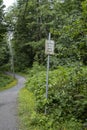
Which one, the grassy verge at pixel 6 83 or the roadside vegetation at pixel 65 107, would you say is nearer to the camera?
the roadside vegetation at pixel 65 107

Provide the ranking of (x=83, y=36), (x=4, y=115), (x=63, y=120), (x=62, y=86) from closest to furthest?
1. (x=83, y=36)
2. (x=63, y=120)
3. (x=62, y=86)
4. (x=4, y=115)

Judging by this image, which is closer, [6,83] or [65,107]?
[65,107]

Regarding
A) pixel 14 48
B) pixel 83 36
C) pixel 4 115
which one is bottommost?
pixel 14 48

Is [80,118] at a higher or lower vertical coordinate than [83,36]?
lower

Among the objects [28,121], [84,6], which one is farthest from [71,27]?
Result: [28,121]

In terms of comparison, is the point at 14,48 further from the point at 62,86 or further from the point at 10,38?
the point at 62,86

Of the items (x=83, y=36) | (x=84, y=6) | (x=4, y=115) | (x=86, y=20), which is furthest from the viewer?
(x=4, y=115)

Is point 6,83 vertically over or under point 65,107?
under

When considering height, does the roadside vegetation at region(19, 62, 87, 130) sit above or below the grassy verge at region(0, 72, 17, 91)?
above

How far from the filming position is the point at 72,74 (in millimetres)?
8836

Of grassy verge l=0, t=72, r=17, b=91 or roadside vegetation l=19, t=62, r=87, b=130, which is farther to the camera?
grassy verge l=0, t=72, r=17, b=91

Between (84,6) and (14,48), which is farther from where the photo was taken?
(14,48)

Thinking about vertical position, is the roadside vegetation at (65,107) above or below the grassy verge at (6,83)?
above

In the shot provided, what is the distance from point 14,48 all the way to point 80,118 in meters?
42.8
